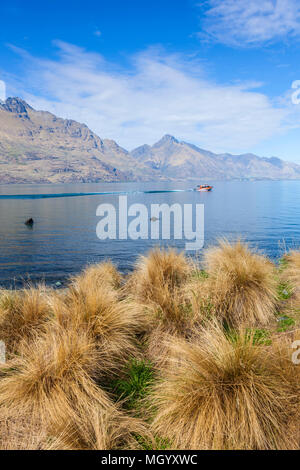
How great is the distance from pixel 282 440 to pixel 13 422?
11.4 ft

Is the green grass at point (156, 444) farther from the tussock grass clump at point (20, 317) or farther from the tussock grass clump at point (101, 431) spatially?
the tussock grass clump at point (20, 317)

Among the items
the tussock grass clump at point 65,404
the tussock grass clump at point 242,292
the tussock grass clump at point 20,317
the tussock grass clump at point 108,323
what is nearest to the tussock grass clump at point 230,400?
the tussock grass clump at point 65,404

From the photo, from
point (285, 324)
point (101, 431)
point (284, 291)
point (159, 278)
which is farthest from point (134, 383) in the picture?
point (284, 291)

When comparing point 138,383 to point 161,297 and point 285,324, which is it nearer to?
point 161,297

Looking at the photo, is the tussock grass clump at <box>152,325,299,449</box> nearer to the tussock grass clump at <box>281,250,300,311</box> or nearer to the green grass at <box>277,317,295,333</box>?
the green grass at <box>277,317,295,333</box>

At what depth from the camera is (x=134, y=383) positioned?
5.09 metres

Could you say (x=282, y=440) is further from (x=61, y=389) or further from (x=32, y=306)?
(x=32, y=306)

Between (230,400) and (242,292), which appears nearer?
(230,400)

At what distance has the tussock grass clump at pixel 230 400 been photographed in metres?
3.44

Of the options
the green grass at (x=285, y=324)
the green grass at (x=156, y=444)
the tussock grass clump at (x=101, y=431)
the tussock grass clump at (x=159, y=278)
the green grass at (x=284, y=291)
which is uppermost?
the tussock grass clump at (x=159, y=278)

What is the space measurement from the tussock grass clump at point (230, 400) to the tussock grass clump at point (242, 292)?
9.52 feet

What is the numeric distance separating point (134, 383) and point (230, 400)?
6.64ft

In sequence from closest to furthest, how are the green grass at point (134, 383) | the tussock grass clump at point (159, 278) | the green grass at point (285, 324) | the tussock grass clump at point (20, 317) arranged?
the green grass at point (134, 383), the tussock grass clump at point (20, 317), the green grass at point (285, 324), the tussock grass clump at point (159, 278)
